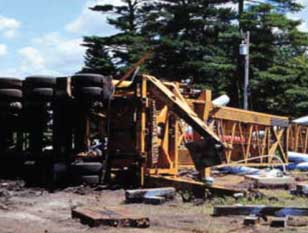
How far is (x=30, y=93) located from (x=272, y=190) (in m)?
5.04

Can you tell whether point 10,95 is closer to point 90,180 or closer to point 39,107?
point 39,107

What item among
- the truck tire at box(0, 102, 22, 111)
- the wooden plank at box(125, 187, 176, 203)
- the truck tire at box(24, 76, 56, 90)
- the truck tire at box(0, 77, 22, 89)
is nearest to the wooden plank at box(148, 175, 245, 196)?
the wooden plank at box(125, 187, 176, 203)

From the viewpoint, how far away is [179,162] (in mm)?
16531

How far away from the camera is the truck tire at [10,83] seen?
1538cm

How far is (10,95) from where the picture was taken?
15367 millimetres

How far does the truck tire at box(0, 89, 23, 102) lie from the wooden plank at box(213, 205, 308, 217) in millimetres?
6495

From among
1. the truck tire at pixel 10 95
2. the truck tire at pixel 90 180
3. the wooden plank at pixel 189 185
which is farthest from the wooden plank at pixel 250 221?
the truck tire at pixel 10 95

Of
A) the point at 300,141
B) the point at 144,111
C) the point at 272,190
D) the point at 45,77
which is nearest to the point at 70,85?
the point at 45,77

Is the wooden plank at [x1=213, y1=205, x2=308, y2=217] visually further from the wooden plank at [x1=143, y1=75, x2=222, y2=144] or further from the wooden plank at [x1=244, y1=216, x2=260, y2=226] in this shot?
the wooden plank at [x1=143, y1=75, x2=222, y2=144]

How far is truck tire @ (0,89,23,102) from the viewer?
15.4 meters

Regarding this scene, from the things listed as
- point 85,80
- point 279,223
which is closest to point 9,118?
point 85,80

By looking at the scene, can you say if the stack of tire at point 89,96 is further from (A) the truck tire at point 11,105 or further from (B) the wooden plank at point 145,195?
(B) the wooden plank at point 145,195

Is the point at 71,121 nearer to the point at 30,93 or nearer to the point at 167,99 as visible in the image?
the point at 30,93

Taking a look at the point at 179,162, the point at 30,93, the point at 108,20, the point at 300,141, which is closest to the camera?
the point at 30,93
